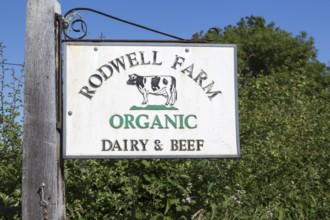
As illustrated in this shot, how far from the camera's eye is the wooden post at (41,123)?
3.62 meters

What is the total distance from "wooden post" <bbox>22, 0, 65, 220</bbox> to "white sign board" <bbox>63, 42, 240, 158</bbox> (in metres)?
0.10

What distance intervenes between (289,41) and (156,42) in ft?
100

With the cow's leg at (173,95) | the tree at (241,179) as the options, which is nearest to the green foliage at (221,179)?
the tree at (241,179)

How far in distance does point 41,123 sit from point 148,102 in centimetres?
64

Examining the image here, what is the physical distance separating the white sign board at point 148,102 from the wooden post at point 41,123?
0.10m

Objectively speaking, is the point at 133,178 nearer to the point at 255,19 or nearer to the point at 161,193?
the point at 161,193

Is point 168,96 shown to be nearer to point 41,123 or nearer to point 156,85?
point 156,85

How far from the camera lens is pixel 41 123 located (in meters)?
3.63

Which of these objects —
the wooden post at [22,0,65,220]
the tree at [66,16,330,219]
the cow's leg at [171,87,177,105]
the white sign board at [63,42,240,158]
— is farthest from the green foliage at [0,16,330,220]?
the wooden post at [22,0,65,220]

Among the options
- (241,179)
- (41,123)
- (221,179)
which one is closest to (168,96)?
(41,123)

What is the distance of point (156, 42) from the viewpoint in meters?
3.82

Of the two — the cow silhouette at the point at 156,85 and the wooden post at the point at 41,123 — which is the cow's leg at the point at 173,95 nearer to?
the cow silhouette at the point at 156,85

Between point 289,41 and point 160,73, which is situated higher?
point 289,41

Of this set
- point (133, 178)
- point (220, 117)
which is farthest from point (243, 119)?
point (220, 117)
